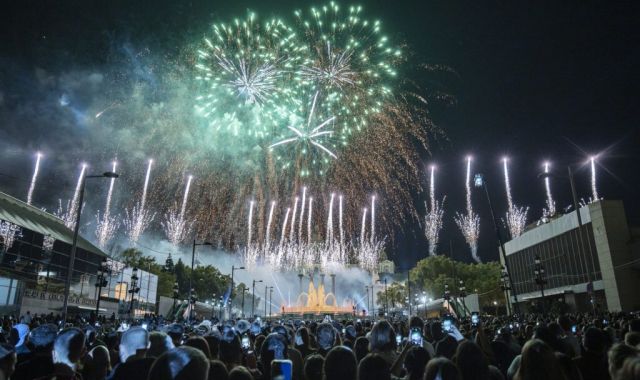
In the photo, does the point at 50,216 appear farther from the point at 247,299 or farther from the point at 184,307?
the point at 247,299

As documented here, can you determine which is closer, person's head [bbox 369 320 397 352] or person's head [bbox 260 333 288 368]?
person's head [bbox 369 320 397 352]

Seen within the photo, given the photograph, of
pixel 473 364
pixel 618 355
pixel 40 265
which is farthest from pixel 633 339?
pixel 40 265

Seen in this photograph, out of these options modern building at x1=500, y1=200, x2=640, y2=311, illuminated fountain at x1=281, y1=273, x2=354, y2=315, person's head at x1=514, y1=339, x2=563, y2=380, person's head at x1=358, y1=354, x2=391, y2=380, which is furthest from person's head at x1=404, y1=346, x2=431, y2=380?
illuminated fountain at x1=281, y1=273, x2=354, y2=315

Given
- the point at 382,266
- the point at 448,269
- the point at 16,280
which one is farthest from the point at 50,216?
the point at 382,266

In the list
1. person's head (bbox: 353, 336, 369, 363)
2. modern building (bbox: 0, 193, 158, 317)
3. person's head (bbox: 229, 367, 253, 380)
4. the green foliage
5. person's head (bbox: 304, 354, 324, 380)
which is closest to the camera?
person's head (bbox: 229, 367, 253, 380)

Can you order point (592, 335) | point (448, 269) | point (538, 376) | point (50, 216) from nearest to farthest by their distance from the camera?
point (538, 376)
point (592, 335)
point (50, 216)
point (448, 269)

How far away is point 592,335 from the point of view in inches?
251

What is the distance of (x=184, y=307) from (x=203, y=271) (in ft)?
172

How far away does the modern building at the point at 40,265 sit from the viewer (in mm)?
40656

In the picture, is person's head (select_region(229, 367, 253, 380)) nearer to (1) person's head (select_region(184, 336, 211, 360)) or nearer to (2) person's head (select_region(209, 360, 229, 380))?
(2) person's head (select_region(209, 360, 229, 380))

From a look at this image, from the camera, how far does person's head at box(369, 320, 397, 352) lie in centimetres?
660

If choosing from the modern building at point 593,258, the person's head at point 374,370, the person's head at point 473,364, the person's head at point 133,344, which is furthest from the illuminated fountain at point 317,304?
the person's head at point 374,370

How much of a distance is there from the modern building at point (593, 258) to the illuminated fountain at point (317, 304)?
67.2 metres

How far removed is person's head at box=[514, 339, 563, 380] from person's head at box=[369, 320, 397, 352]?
2.64m
